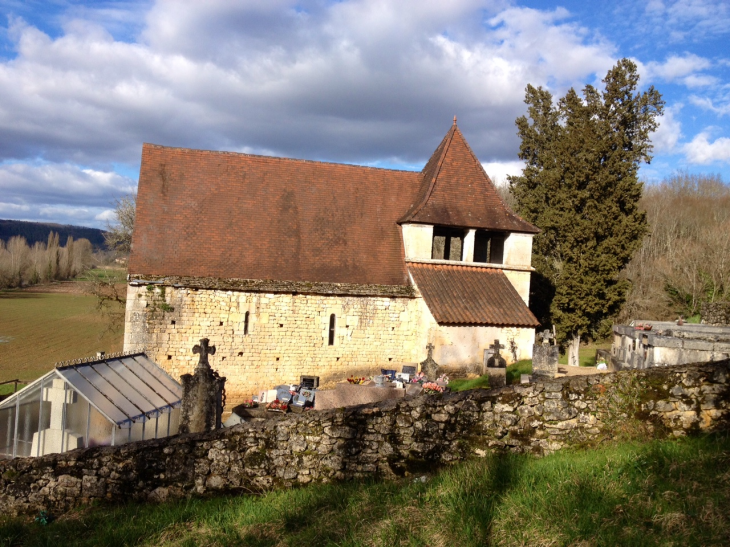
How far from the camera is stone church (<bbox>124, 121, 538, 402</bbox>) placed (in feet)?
48.5

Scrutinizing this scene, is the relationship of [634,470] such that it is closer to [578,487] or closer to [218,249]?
[578,487]

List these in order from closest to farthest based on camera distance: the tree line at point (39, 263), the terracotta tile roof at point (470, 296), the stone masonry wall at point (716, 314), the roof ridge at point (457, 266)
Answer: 1. the stone masonry wall at point (716, 314)
2. the terracotta tile roof at point (470, 296)
3. the roof ridge at point (457, 266)
4. the tree line at point (39, 263)

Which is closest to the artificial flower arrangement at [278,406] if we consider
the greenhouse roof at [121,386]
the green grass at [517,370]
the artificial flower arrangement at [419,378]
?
the greenhouse roof at [121,386]

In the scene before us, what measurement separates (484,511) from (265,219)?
13321 mm

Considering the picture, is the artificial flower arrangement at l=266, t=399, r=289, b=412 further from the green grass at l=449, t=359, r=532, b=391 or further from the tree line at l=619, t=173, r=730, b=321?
the tree line at l=619, t=173, r=730, b=321

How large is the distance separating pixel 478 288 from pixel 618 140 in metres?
10.7

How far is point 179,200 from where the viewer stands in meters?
16.2

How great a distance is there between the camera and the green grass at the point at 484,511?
3.85 m

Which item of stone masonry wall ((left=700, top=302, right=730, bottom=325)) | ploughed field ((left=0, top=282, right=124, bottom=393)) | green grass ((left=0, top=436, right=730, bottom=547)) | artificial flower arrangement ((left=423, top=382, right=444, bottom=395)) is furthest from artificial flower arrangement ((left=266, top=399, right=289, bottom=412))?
stone masonry wall ((left=700, top=302, right=730, bottom=325))

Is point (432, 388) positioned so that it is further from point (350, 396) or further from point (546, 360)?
point (546, 360)

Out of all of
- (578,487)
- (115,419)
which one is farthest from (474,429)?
(115,419)

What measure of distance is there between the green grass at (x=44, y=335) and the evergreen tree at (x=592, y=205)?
68.4ft

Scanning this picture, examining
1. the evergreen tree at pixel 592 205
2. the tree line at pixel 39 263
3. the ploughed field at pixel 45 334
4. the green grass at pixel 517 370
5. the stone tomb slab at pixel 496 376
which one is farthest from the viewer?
the tree line at pixel 39 263

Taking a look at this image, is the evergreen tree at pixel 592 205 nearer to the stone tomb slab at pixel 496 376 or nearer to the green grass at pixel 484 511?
the stone tomb slab at pixel 496 376
